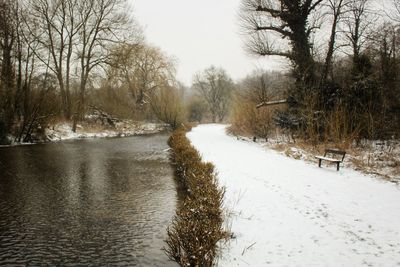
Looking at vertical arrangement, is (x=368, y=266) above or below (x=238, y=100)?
below

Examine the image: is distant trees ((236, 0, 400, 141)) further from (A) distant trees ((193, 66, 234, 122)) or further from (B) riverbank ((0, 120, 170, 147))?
(A) distant trees ((193, 66, 234, 122))

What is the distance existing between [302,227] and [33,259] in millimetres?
4307

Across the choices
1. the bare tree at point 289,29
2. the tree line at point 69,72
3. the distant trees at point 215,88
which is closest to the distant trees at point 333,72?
the bare tree at point 289,29

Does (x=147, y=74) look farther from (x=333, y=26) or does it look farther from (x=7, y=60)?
(x=333, y=26)

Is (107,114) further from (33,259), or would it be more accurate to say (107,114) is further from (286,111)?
(33,259)

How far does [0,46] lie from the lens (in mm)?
20016

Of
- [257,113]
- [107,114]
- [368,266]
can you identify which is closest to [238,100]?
[257,113]

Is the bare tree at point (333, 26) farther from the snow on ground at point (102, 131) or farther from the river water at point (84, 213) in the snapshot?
the snow on ground at point (102, 131)

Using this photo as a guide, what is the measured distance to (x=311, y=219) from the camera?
5730mm

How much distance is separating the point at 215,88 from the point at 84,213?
65.2 m

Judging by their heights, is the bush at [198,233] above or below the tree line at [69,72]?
below

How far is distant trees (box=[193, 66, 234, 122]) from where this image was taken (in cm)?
7006

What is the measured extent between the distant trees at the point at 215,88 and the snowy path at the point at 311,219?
6123 cm

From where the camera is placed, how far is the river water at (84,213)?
469 centimetres
